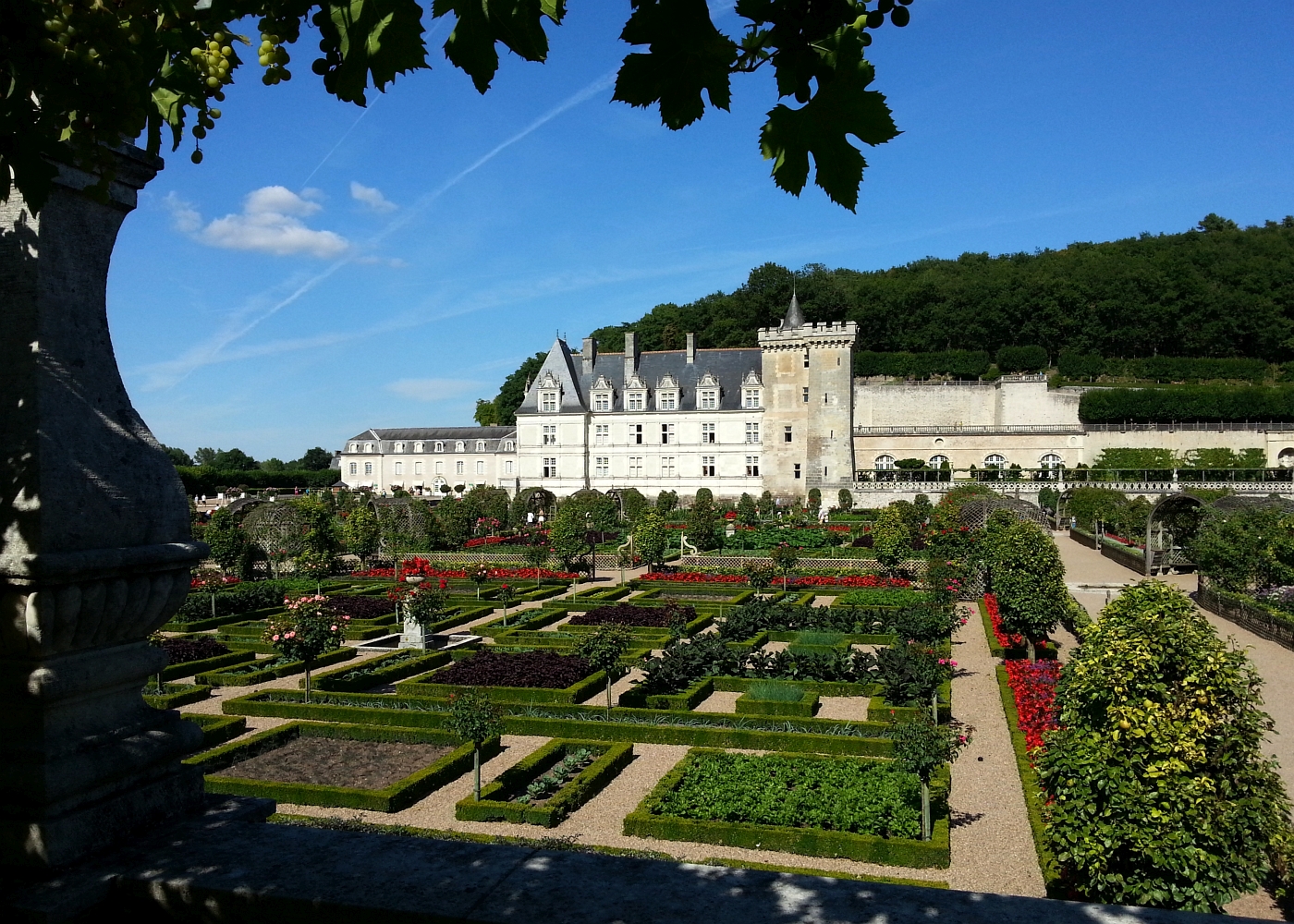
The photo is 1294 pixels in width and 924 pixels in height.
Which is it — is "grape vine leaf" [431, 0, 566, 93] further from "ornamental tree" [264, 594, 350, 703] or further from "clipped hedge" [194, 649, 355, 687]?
"clipped hedge" [194, 649, 355, 687]

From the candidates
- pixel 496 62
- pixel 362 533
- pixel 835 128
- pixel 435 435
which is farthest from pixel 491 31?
pixel 435 435

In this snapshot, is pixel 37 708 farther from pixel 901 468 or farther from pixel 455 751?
pixel 901 468

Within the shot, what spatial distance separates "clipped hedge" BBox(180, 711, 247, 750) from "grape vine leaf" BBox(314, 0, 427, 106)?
36.9 ft

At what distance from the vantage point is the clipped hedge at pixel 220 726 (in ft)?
37.3

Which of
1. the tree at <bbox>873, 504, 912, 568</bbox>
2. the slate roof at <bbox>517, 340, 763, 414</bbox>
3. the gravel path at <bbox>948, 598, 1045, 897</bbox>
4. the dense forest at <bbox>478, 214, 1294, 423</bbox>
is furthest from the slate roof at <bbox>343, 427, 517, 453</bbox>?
the gravel path at <bbox>948, 598, 1045, 897</bbox>

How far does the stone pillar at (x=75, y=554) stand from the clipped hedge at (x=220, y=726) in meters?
9.81

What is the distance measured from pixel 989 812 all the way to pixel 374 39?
9134 mm

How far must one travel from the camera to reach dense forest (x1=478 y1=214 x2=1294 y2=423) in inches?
2371

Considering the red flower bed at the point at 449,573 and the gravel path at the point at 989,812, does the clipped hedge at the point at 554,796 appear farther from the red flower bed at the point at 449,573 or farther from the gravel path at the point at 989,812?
the red flower bed at the point at 449,573

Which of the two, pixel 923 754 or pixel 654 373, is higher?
pixel 654 373

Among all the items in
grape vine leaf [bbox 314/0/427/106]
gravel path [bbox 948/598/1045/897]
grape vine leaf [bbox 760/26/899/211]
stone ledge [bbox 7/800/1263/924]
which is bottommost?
gravel path [bbox 948/598/1045/897]

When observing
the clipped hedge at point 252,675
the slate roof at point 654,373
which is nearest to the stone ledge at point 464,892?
the clipped hedge at point 252,675

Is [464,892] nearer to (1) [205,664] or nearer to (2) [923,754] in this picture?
(2) [923,754]

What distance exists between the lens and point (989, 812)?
29.1 ft
